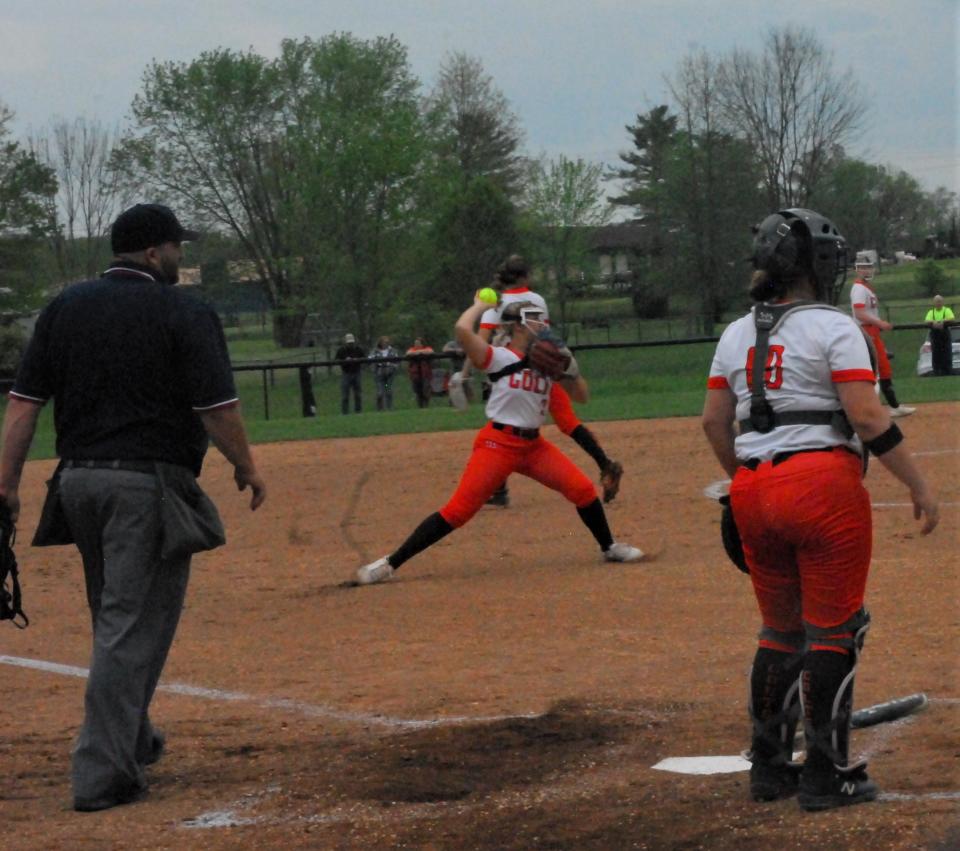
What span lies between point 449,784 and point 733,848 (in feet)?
4.30

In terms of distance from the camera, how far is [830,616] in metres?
4.44

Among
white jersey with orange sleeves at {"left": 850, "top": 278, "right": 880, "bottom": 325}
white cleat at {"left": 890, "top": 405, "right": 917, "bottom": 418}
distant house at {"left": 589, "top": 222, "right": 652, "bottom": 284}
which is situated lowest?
white cleat at {"left": 890, "top": 405, "right": 917, "bottom": 418}

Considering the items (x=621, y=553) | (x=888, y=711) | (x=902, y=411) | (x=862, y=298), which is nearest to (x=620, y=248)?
(x=902, y=411)

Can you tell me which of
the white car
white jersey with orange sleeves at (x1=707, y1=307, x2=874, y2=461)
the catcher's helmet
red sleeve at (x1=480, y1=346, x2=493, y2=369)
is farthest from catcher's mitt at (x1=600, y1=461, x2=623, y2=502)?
the white car

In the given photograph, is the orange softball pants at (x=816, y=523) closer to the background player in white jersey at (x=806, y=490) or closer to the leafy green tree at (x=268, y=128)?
the background player in white jersey at (x=806, y=490)

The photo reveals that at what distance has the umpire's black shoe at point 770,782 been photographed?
463 centimetres

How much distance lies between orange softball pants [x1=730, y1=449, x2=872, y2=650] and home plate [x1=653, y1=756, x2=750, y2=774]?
82cm

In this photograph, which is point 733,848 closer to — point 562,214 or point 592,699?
point 592,699

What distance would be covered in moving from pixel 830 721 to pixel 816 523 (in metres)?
0.63

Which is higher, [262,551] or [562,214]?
[562,214]

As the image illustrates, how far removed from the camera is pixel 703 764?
512 cm

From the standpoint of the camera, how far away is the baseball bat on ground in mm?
5543

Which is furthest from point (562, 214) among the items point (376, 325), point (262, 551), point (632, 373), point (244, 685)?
point (244, 685)

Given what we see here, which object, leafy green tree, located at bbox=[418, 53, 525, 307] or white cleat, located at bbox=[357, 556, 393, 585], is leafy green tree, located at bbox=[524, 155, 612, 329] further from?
white cleat, located at bbox=[357, 556, 393, 585]
